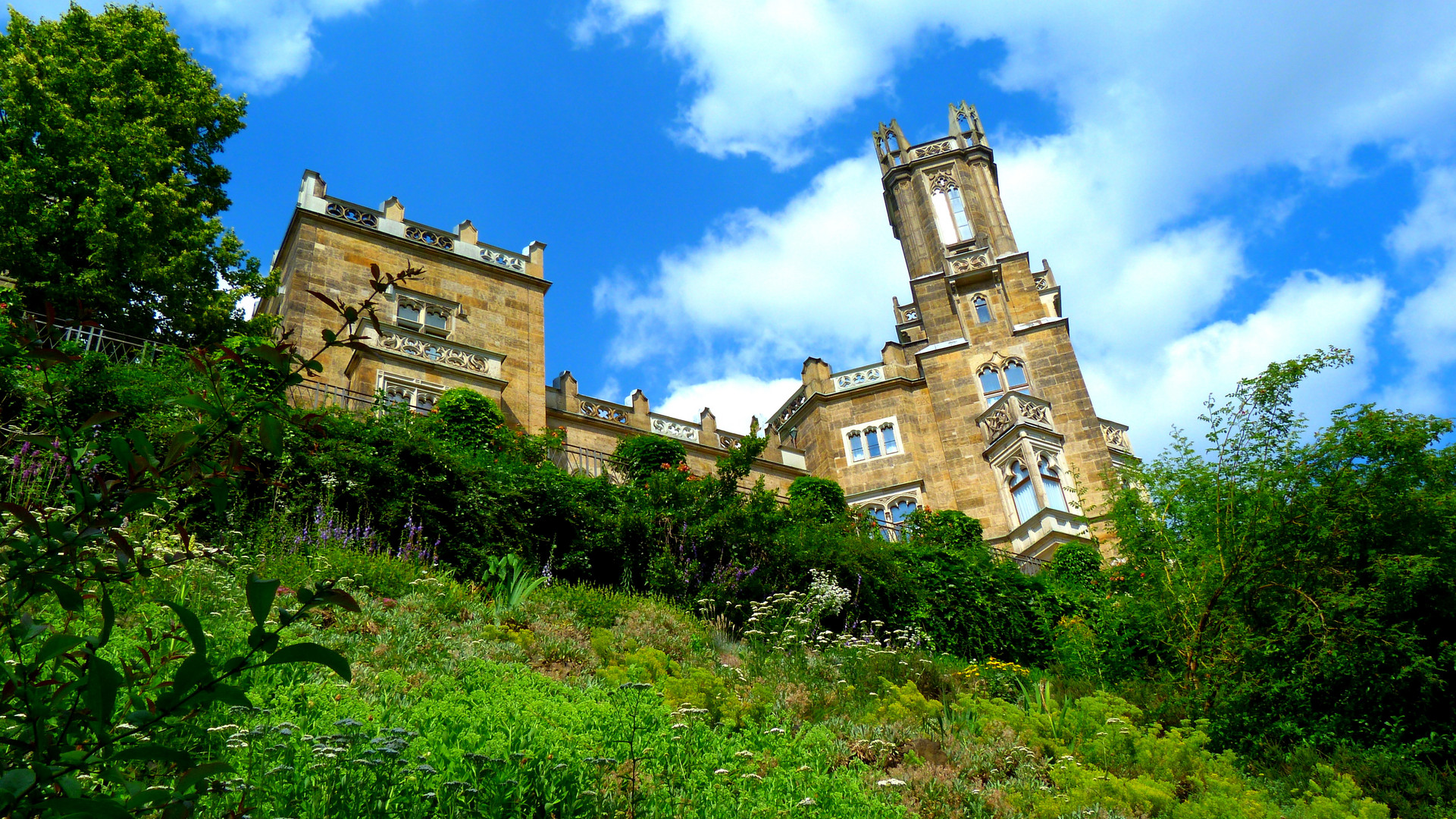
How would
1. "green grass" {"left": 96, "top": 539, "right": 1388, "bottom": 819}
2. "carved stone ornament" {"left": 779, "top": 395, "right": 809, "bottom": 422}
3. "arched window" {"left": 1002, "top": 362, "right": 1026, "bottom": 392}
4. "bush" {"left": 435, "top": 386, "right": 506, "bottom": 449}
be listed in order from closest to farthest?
"green grass" {"left": 96, "top": 539, "right": 1388, "bottom": 819}, "bush" {"left": 435, "top": 386, "right": 506, "bottom": 449}, "arched window" {"left": 1002, "top": 362, "right": 1026, "bottom": 392}, "carved stone ornament" {"left": 779, "top": 395, "right": 809, "bottom": 422}

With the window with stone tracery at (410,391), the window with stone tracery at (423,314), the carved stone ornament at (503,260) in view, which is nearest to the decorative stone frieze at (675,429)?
the carved stone ornament at (503,260)

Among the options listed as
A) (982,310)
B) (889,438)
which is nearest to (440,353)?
(889,438)

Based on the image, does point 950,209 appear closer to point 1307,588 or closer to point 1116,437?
point 1116,437

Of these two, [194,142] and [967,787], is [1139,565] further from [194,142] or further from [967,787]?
[194,142]

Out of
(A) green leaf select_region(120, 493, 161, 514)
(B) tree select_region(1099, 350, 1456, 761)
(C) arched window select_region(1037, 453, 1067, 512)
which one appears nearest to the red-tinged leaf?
(A) green leaf select_region(120, 493, 161, 514)

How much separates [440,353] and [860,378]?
11930 millimetres

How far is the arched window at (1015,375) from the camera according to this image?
2338 cm

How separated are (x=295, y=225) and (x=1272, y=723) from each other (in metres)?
19.1

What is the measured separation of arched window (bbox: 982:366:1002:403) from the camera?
23.5 meters

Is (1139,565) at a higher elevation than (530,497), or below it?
below

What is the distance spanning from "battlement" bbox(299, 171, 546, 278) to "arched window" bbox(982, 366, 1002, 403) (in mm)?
Answer: 11830

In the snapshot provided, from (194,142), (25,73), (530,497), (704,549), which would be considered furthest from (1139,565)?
(25,73)

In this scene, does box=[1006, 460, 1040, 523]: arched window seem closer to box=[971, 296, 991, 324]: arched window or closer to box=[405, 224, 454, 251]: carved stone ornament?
box=[971, 296, 991, 324]: arched window

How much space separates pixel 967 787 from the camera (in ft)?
18.1
